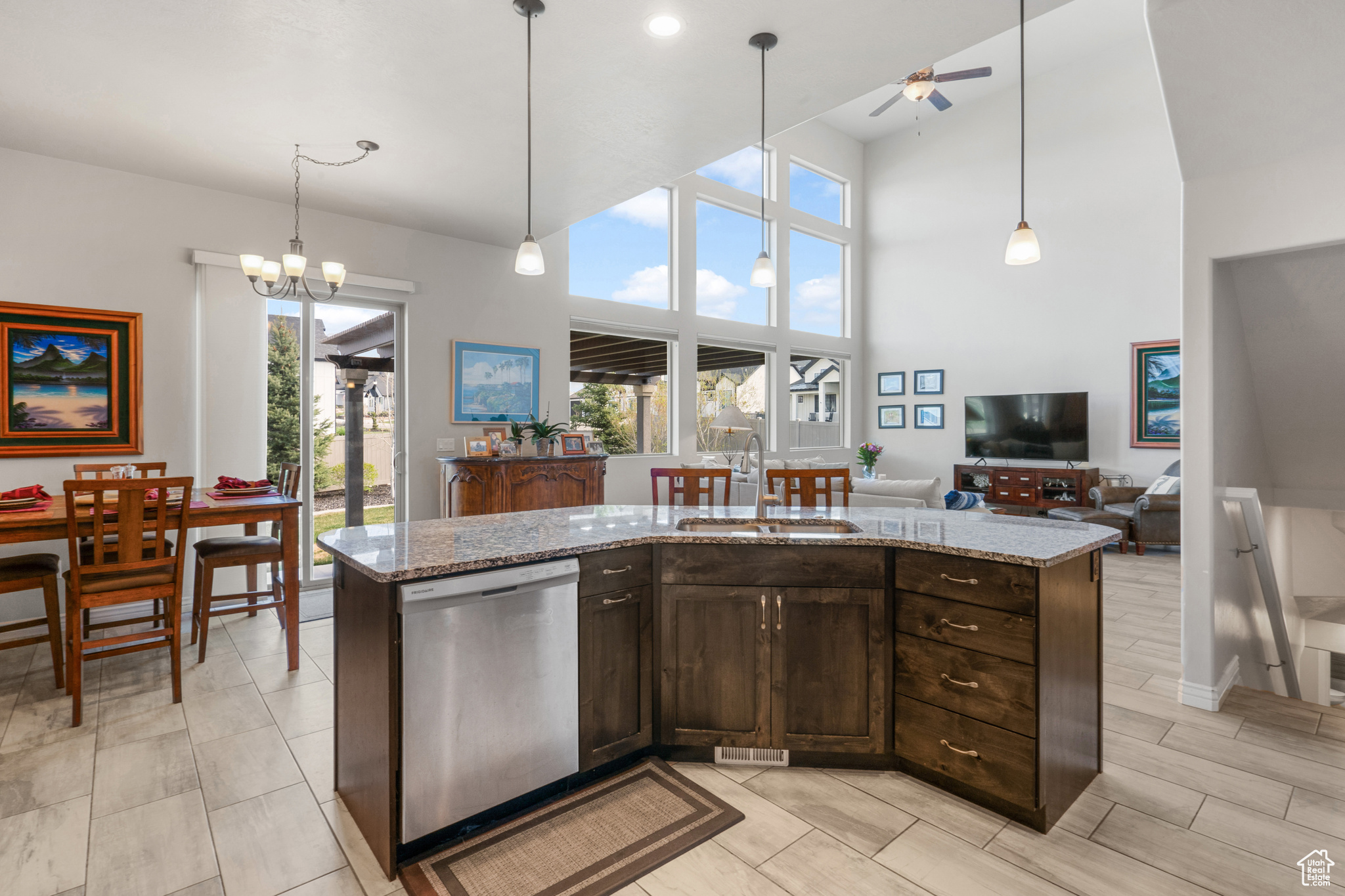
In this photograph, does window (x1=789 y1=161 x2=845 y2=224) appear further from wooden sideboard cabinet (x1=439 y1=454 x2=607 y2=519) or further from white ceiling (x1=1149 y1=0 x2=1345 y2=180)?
white ceiling (x1=1149 y1=0 x2=1345 y2=180)

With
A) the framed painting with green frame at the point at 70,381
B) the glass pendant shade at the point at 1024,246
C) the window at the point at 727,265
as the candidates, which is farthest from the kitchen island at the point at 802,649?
the window at the point at 727,265

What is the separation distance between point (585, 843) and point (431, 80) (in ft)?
10.4

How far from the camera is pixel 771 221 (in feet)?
27.0

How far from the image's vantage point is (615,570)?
6.88ft

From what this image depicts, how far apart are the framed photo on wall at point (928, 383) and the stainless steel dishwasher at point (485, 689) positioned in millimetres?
7776

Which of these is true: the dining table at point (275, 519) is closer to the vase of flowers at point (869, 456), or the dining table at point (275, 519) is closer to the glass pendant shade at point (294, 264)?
the glass pendant shade at point (294, 264)

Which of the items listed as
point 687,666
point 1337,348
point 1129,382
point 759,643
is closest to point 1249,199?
point 1337,348

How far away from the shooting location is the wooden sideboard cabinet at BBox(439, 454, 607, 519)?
468 centimetres

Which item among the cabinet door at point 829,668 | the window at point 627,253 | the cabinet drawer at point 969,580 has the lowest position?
the cabinet door at point 829,668

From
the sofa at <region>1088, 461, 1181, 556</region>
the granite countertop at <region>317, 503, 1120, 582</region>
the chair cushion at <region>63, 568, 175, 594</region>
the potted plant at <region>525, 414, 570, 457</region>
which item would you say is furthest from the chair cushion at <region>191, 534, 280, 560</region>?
the sofa at <region>1088, 461, 1181, 556</region>

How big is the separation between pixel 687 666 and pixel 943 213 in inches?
330

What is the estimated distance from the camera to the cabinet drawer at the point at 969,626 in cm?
182

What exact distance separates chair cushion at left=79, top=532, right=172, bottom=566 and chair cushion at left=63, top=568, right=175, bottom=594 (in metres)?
0.07

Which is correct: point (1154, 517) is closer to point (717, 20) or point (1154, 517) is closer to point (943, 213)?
point (943, 213)
